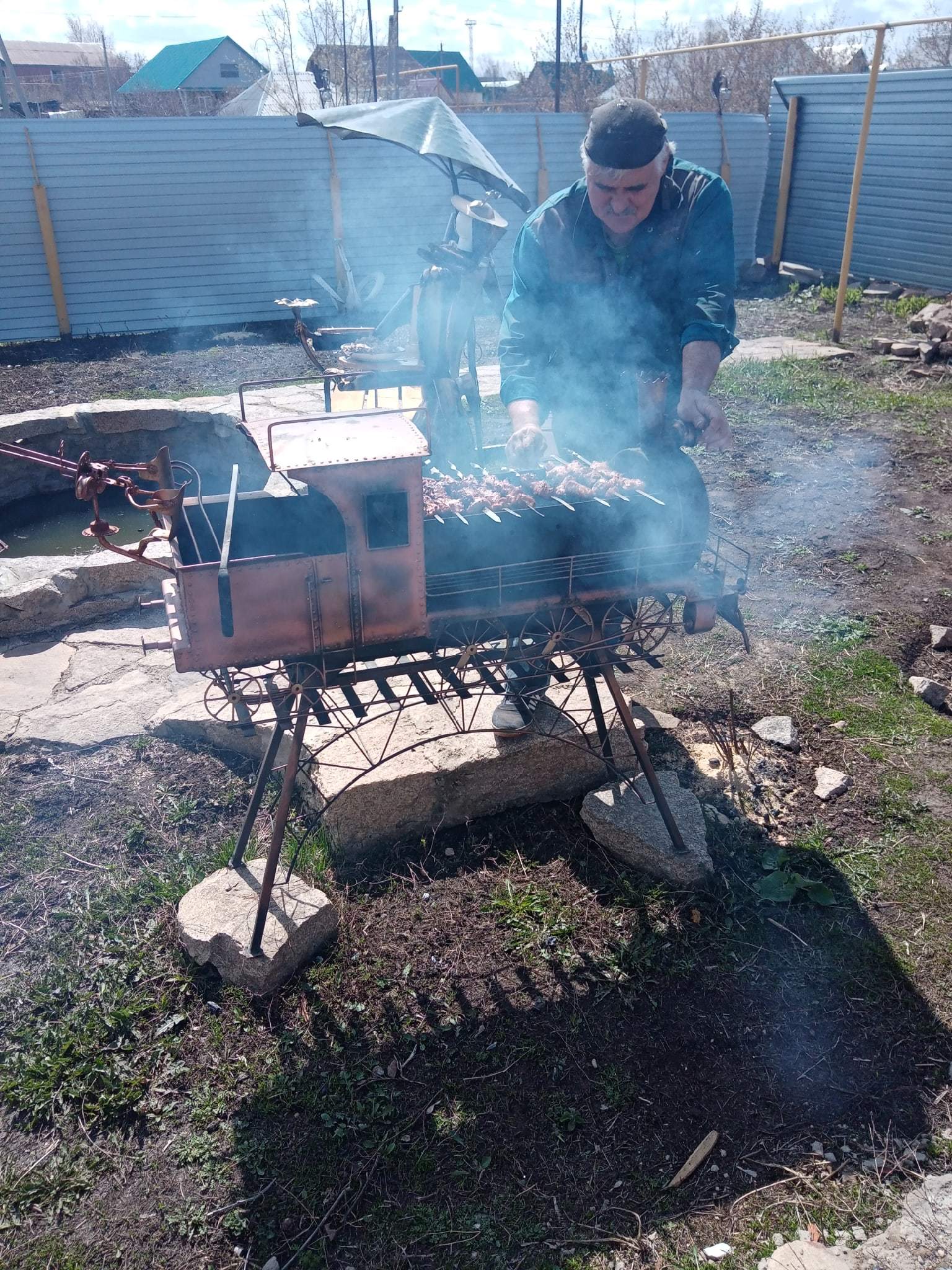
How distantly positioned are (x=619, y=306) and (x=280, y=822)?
238 centimetres

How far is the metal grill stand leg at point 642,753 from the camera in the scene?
3.16 m

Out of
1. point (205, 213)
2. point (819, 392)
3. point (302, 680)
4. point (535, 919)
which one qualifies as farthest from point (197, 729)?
point (205, 213)

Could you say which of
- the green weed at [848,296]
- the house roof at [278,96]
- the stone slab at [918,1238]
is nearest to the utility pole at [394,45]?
the house roof at [278,96]

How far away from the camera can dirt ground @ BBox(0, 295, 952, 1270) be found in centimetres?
240

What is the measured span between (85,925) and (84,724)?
4.48ft

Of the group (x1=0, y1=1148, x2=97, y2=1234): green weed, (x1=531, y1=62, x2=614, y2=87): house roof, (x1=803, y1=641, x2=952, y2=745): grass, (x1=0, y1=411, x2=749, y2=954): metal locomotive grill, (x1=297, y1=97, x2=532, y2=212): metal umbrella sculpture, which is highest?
(x1=531, y1=62, x2=614, y2=87): house roof

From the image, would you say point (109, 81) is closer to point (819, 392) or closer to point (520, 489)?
point (819, 392)

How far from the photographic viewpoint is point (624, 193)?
3240 mm

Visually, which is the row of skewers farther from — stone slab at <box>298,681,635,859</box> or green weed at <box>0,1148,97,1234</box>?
green weed at <box>0,1148,97,1234</box>

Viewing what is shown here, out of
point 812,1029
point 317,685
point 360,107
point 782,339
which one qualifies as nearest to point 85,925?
point 317,685

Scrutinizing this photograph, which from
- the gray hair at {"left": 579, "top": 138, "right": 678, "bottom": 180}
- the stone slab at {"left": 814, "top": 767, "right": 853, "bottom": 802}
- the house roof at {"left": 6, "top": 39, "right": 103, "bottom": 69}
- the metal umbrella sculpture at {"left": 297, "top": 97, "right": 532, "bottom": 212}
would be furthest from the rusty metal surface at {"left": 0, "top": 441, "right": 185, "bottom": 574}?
the house roof at {"left": 6, "top": 39, "right": 103, "bottom": 69}

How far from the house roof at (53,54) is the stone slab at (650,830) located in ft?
162

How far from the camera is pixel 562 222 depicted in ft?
11.6

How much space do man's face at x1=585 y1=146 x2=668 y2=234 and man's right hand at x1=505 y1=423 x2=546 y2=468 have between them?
83 cm
